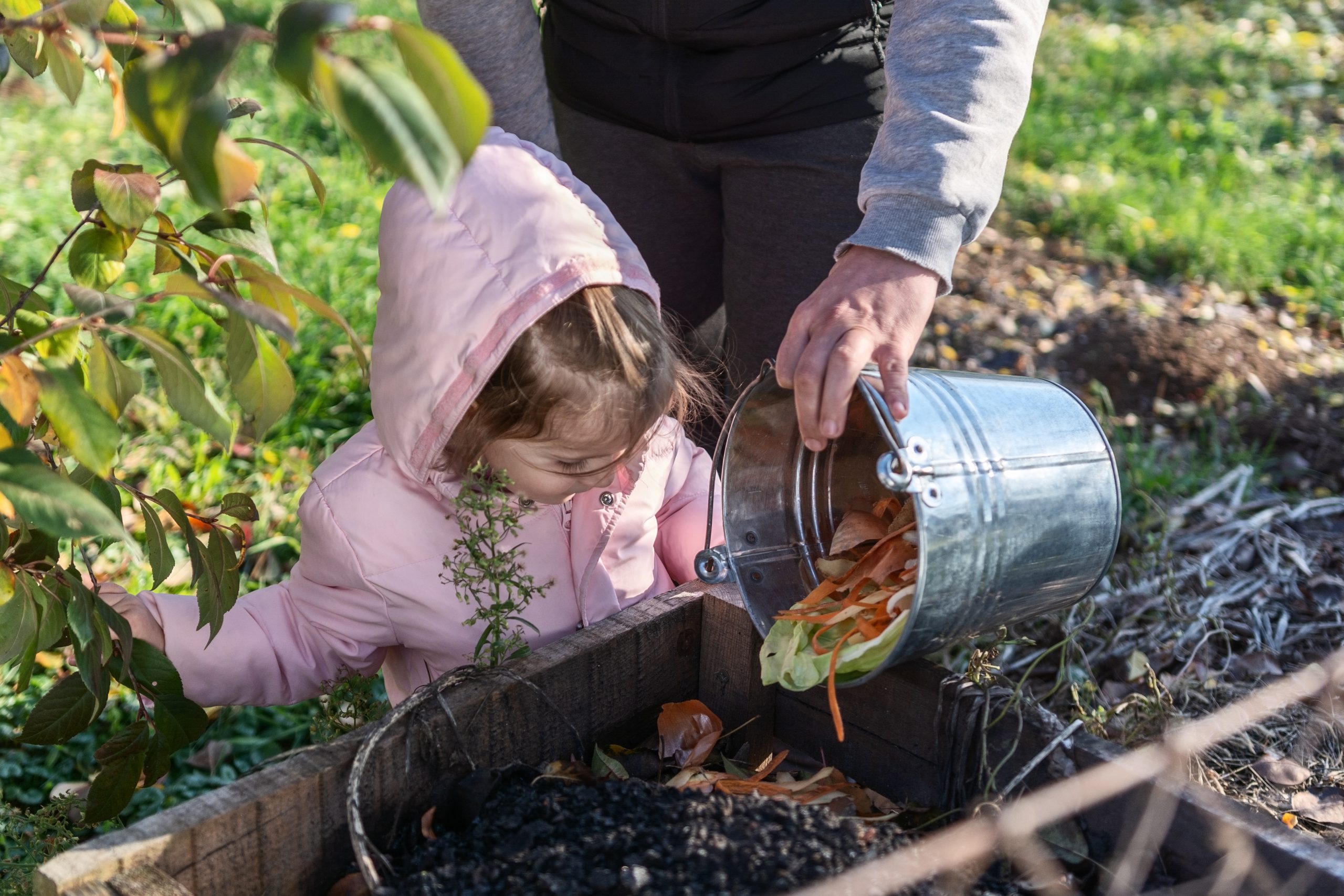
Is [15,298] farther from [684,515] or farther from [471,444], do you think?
[684,515]

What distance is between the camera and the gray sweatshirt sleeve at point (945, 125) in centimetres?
A: 155

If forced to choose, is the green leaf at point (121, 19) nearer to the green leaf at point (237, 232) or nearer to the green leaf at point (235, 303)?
the green leaf at point (237, 232)

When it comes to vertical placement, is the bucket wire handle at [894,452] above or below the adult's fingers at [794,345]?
below

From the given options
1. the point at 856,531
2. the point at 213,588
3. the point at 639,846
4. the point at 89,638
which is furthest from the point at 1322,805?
the point at 89,638

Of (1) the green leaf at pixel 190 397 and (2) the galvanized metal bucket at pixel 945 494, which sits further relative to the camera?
(2) the galvanized metal bucket at pixel 945 494

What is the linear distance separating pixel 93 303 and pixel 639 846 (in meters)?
0.75

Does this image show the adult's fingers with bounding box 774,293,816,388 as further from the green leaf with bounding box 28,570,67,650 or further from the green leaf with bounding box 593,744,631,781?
the green leaf with bounding box 28,570,67,650

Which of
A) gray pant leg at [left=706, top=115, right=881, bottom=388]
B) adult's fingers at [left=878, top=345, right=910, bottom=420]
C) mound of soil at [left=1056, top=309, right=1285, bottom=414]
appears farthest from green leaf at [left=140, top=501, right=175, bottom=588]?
mound of soil at [left=1056, top=309, right=1285, bottom=414]

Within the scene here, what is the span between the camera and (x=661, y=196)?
2.44 metres

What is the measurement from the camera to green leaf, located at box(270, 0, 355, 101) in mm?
731

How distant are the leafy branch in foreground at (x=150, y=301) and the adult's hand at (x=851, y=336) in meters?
0.53

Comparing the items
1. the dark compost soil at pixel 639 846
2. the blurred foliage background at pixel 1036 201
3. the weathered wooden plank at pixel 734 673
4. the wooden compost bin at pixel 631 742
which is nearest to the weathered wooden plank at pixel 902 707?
the wooden compost bin at pixel 631 742

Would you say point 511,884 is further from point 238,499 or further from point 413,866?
point 238,499

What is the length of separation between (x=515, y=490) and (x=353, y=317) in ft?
6.99
